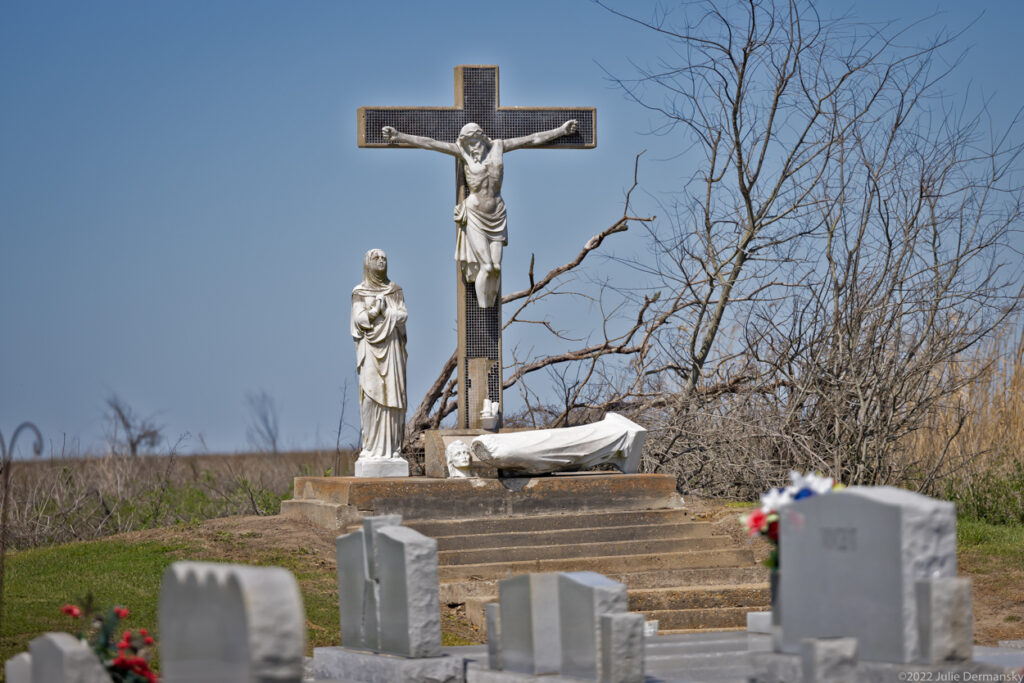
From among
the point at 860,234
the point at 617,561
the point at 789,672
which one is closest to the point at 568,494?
the point at 617,561

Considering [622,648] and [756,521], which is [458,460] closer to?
[622,648]

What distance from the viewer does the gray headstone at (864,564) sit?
589 centimetres

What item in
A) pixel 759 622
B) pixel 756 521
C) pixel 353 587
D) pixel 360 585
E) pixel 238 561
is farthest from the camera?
pixel 238 561

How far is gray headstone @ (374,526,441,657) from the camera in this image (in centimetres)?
790

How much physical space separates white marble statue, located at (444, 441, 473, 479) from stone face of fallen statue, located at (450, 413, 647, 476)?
12 centimetres

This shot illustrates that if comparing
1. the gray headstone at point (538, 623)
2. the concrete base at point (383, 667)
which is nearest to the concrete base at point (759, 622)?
the gray headstone at point (538, 623)

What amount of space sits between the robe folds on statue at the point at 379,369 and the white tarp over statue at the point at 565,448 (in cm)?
114

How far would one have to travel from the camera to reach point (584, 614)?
7.23 metres

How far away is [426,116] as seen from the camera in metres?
14.4

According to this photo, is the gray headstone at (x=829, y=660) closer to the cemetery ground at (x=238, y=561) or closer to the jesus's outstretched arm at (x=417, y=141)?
the cemetery ground at (x=238, y=561)

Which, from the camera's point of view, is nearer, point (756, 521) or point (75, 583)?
point (756, 521)

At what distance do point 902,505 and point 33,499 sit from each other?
1305 cm

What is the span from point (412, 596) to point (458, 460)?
15.7 feet

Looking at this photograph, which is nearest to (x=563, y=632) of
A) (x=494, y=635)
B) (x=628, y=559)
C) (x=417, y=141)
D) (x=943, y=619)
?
(x=494, y=635)
